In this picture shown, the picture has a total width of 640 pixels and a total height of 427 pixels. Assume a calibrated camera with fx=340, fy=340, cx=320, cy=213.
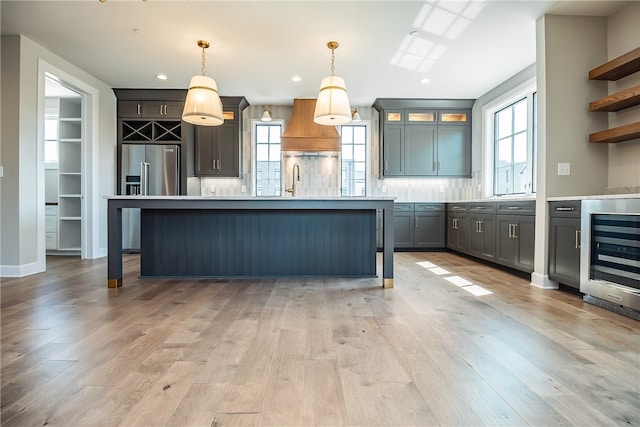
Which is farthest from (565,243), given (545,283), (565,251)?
(545,283)

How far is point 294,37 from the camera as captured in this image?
3785mm

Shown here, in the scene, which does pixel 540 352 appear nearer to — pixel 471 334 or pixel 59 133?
pixel 471 334

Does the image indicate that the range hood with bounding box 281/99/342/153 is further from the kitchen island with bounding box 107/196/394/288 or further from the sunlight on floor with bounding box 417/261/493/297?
the sunlight on floor with bounding box 417/261/493/297

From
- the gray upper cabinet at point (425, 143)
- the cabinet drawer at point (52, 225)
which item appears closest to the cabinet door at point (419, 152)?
the gray upper cabinet at point (425, 143)

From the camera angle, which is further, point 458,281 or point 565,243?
point 458,281

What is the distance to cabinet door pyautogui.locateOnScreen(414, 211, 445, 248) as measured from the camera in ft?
19.7

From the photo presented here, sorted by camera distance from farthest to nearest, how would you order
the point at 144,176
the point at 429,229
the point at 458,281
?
the point at 429,229
the point at 144,176
the point at 458,281

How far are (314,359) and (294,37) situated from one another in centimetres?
342

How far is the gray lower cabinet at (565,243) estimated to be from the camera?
2.89 meters

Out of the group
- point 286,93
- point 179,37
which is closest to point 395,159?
point 286,93

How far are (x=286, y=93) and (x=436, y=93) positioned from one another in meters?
2.54

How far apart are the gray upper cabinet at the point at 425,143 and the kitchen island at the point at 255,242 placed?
2846 millimetres

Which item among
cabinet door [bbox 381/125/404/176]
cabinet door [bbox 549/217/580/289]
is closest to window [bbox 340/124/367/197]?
cabinet door [bbox 381/125/404/176]

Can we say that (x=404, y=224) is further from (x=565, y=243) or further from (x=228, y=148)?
(x=228, y=148)
